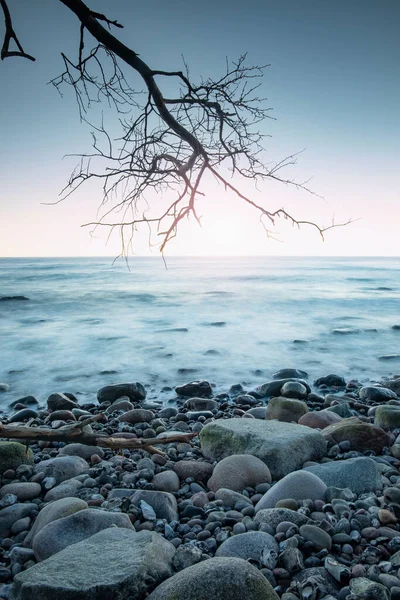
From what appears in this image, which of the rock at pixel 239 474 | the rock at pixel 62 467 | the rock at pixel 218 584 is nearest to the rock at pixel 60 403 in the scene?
the rock at pixel 62 467

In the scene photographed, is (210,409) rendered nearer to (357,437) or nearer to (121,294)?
(357,437)

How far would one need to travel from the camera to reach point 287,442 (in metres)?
3.71

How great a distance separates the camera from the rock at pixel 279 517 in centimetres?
257

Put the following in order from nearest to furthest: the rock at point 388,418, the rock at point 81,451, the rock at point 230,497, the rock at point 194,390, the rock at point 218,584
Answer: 1. the rock at point 218,584
2. the rock at point 230,497
3. the rock at point 81,451
4. the rock at point 388,418
5. the rock at point 194,390

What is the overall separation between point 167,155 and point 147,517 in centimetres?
257

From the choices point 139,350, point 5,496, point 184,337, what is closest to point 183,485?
point 5,496

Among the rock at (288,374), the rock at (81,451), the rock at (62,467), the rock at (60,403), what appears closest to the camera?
the rock at (62,467)

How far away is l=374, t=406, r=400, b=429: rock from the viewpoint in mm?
4762

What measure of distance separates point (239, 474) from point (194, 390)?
359 centimetres

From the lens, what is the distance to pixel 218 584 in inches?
70.6

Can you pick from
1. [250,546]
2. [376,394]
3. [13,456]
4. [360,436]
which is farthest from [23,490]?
[376,394]

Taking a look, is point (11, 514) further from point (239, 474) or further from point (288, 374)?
point (288, 374)

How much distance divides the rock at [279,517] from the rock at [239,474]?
0.62 metres

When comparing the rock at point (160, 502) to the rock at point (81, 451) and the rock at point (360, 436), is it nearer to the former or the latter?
the rock at point (81, 451)
